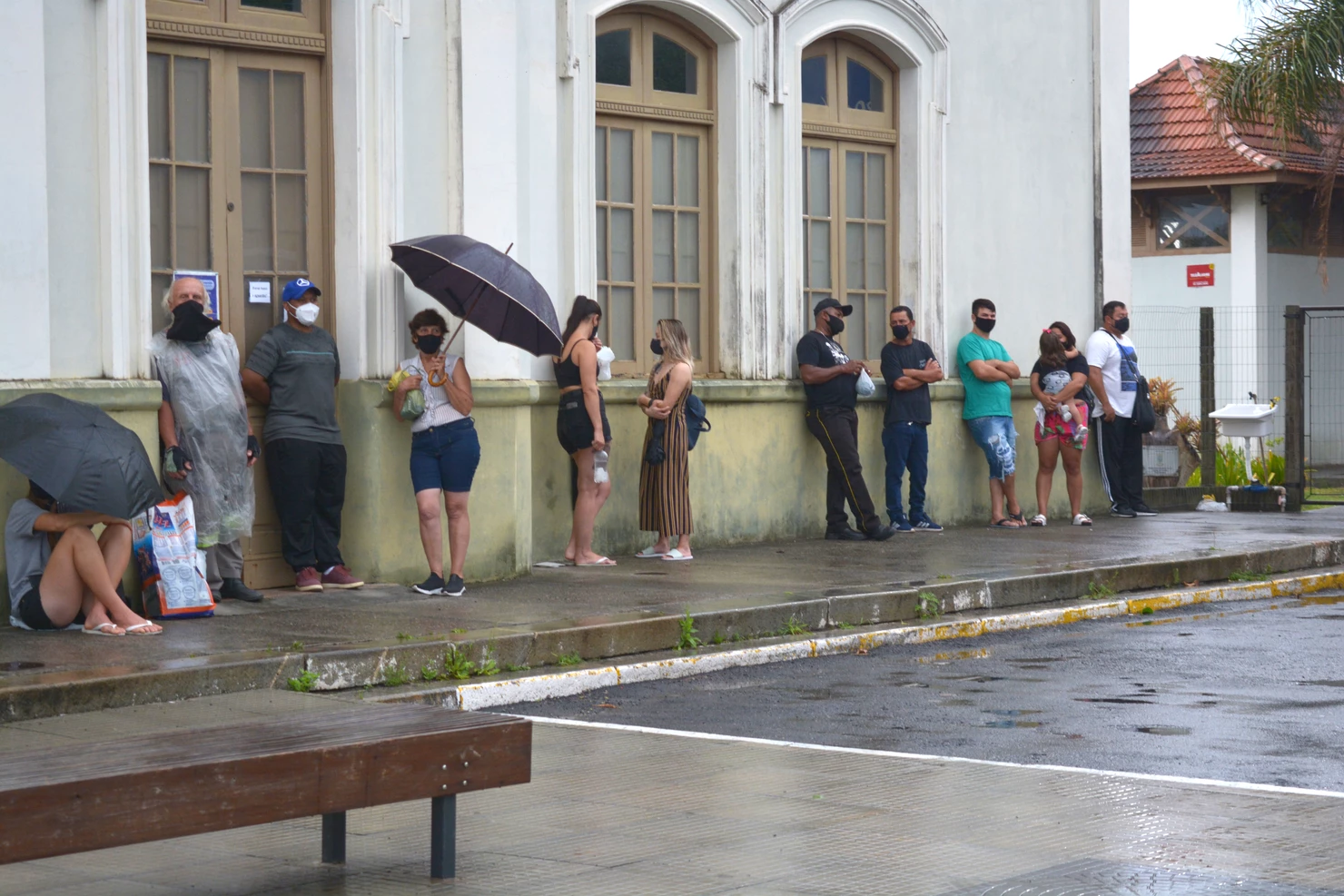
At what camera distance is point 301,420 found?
35.3ft

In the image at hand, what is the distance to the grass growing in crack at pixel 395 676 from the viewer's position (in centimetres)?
853

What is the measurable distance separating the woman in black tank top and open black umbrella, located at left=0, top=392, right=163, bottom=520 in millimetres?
3672

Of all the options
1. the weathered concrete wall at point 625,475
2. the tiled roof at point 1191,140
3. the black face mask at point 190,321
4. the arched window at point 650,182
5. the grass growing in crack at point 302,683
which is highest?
the tiled roof at point 1191,140

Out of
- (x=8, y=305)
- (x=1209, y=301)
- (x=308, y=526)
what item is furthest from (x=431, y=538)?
(x=1209, y=301)

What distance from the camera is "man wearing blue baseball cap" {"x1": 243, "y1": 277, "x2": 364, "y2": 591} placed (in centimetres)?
1075

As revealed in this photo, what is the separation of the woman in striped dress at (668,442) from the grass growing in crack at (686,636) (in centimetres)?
298

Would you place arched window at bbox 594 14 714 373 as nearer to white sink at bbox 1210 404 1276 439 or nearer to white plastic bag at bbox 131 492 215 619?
white plastic bag at bbox 131 492 215 619

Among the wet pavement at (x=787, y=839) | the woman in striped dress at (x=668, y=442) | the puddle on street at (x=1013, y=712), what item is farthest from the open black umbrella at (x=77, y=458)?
the woman in striped dress at (x=668, y=442)

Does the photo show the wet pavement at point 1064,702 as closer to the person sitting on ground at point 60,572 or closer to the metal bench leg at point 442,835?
the person sitting on ground at point 60,572

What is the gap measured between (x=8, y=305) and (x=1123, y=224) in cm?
1128

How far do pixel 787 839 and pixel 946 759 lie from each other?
1.41 meters

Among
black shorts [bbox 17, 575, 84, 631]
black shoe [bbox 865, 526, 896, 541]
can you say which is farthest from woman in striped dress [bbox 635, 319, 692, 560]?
black shorts [bbox 17, 575, 84, 631]

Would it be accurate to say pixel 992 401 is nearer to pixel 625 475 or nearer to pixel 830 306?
pixel 830 306

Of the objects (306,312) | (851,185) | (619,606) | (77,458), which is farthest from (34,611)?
(851,185)
